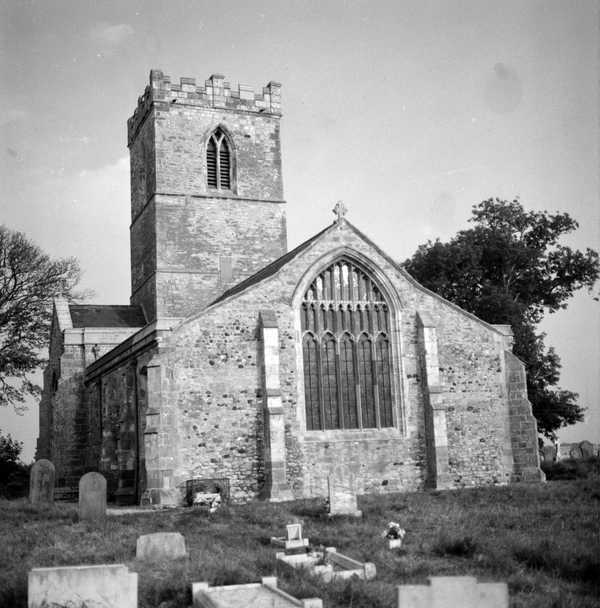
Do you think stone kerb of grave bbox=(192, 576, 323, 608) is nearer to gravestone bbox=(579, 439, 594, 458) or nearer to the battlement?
gravestone bbox=(579, 439, 594, 458)

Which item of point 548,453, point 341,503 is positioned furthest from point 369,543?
point 548,453

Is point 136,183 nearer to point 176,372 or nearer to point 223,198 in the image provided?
point 223,198

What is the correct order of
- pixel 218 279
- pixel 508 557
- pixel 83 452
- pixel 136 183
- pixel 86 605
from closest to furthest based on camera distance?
pixel 86 605 < pixel 508 557 < pixel 83 452 < pixel 218 279 < pixel 136 183

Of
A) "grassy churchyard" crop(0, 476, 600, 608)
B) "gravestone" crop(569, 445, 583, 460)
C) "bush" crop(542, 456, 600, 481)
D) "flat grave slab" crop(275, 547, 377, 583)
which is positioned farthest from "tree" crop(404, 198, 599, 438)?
"flat grave slab" crop(275, 547, 377, 583)

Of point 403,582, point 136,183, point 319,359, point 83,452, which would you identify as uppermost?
point 136,183

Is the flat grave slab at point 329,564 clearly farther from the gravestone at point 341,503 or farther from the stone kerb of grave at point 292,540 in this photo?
the gravestone at point 341,503

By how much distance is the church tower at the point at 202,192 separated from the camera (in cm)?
3412

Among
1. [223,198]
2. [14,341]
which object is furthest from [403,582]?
[14,341]

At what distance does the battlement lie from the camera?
35.2m

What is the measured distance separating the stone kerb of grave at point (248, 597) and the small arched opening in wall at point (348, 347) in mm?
13797

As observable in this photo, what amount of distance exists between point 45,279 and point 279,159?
12570mm

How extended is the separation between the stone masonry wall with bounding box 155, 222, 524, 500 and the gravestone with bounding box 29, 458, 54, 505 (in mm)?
3419

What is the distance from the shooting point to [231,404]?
2305 centimetres

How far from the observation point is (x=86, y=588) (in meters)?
8.46
